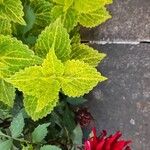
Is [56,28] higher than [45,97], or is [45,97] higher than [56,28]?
[56,28]

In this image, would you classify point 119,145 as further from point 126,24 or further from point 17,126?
point 126,24

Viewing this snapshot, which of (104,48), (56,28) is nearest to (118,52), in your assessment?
(104,48)

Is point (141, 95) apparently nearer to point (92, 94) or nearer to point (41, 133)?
point (92, 94)

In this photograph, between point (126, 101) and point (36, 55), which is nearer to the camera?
point (36, 55)

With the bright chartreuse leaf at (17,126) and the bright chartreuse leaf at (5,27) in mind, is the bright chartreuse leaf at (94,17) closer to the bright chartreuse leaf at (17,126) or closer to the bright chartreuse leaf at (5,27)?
the bright chartreuse leaf at (5,27)

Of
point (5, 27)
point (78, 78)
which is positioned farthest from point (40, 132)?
point (5, 27)

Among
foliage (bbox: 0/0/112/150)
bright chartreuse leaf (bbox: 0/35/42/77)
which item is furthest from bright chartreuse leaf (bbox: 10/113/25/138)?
bright chartreuse leaf (bbox: 0/35/42/77)

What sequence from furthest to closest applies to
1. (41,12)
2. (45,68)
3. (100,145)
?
(41,12), (45,68), (100,145)
